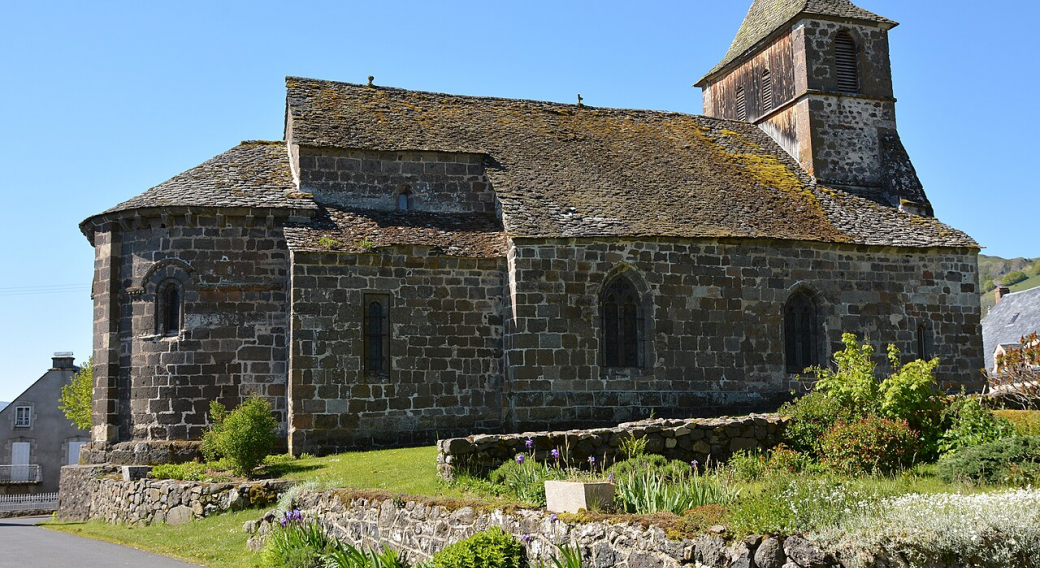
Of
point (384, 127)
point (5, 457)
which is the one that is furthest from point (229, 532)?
point (5, 457)

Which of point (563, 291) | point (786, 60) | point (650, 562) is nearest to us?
point (650, 562)

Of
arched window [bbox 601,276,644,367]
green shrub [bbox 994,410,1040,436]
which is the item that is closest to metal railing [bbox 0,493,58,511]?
arched window [bbox 601,276,644,367]

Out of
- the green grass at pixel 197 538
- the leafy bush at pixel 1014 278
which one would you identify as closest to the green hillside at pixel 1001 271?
the leafy bush at pixel 1014 278

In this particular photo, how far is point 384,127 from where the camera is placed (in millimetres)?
25984

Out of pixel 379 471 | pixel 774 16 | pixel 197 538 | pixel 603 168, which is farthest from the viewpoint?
pixel 774 16

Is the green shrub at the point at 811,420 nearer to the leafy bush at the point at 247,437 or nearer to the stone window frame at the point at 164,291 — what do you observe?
the leafy bush at the point at 247,437

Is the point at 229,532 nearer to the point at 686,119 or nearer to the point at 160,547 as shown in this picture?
the point at 160,547

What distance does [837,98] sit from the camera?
30109 mm

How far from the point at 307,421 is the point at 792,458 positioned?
35.7 feet

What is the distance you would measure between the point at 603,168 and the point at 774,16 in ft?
30.9

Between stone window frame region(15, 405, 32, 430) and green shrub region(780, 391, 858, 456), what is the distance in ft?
147

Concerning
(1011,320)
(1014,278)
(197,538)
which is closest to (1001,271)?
(1014,278)

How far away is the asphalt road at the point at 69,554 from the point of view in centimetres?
1510

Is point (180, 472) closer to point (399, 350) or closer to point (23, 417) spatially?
point (399, 350)
